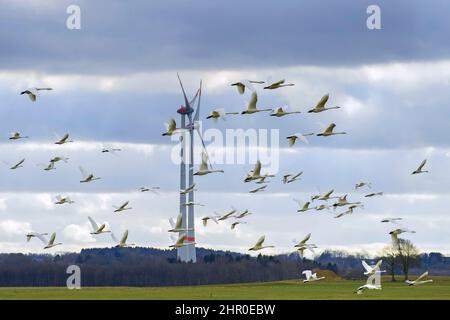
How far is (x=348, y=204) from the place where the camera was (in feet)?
416

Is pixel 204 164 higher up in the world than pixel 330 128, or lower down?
lower down

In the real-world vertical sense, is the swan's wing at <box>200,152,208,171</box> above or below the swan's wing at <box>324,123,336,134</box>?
below

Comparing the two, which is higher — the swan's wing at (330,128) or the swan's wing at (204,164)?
the swan's wing at (330,128)

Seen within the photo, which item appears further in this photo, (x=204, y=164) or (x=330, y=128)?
(x=204, y=164)

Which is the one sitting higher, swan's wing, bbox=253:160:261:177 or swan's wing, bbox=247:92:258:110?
swan's wing, bbox=247:92:258:110

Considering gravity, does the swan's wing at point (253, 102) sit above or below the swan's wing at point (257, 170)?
above
